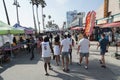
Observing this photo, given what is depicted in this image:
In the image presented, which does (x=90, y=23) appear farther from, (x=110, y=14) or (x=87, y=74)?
(x=110, y=14)

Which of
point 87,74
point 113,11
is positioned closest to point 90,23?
point 87,74

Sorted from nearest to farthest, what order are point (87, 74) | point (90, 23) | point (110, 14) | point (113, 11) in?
point (87, 74) → point (90, 23) → point (113, 11) → point (110, 14)

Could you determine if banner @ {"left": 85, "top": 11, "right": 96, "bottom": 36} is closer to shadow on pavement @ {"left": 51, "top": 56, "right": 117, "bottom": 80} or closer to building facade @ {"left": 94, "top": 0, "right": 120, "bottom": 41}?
shadow on pavement @ {"left": 51, "top": 56, "right": 117, "bottom": 80}

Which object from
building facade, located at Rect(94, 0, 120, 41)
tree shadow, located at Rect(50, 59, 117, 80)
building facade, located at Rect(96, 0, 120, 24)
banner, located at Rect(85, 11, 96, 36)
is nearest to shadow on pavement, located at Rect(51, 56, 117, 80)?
tree shadow, located at Rect(50, 59, 117, 80)

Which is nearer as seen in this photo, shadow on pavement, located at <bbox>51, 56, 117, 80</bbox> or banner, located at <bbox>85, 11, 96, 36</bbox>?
shadow on pavement, located at <bbox>51, 56, 117, 80</bbox>

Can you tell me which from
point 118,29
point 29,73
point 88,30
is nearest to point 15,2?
point 118,29

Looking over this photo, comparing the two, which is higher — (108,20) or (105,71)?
(108,20)

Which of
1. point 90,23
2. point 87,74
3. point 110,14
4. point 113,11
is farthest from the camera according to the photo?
point 110,14

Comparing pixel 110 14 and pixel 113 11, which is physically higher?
pixel 113 11

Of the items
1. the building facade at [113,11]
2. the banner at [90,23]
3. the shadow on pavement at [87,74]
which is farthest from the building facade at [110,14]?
the shadow on pavement at [87,74]

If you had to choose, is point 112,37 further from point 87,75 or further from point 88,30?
point 87,75

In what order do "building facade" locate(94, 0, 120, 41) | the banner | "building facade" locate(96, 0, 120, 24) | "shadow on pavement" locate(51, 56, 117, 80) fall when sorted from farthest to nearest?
"building facade" locate(96, 0, 120, 24) → "building facade" locate(94, 0, 120, 41) → the banner → "shadow on pavement" locate(51, 56, 117, 80)

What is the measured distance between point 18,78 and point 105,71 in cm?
415

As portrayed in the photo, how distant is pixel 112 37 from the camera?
2822 cm
